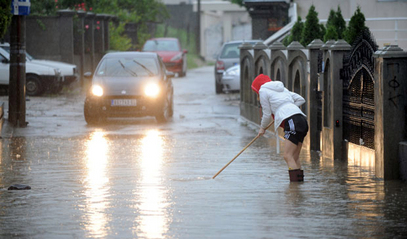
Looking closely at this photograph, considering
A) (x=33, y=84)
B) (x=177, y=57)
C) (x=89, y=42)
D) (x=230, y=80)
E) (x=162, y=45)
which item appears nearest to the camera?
(x=33, y=84)

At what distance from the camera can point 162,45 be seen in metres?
38.1

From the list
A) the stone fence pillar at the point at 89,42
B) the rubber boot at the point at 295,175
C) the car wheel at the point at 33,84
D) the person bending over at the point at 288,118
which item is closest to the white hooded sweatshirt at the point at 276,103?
the person bending over at the point at 288,118

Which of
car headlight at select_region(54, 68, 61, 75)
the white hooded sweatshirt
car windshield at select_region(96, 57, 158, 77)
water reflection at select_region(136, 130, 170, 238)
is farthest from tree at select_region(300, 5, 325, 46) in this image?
car headlight at select_region(54, 68, 61, 75)

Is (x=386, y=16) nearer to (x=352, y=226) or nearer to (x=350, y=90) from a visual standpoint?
(x=350, y=90)

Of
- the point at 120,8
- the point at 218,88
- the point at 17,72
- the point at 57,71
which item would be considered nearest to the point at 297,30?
the point at 17,72

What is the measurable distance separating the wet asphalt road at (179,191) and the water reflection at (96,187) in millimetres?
11

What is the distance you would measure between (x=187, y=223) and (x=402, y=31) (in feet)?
57.4

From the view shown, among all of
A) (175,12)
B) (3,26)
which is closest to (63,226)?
(3,26)

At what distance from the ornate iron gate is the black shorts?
114 centimetres

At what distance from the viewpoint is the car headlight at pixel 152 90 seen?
17156mm

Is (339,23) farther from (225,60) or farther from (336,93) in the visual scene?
(225,60)

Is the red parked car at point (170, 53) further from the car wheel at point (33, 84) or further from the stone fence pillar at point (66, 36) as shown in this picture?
the car wheel at point (33, 84)

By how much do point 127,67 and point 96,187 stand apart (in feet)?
29.7

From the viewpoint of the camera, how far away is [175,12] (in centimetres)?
6494
